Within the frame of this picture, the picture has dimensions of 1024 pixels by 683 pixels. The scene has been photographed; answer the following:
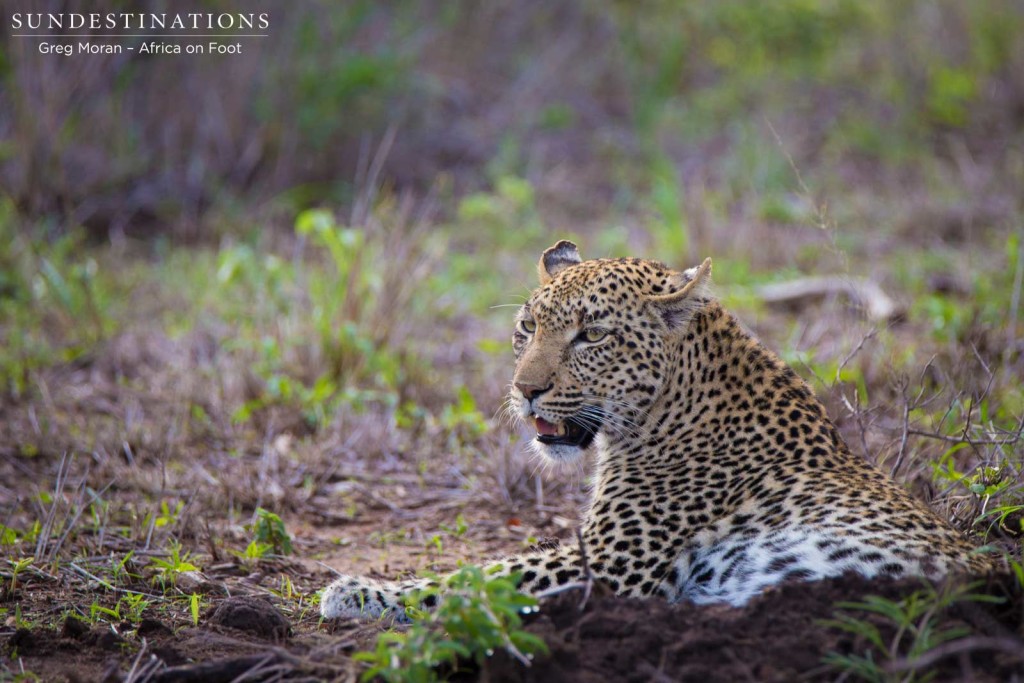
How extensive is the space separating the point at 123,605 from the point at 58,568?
15.7 inches

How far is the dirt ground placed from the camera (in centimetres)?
340

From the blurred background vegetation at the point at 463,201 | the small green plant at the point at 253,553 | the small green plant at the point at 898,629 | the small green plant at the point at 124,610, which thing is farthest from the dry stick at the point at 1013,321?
the small green plant at the point at 124,610

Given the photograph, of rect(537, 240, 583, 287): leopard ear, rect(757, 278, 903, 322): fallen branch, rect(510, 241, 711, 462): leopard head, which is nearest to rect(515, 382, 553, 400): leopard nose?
rect(510, 241, 711, 462): leopard head

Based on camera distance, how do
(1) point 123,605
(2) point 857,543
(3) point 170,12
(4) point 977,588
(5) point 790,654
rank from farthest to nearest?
(3) point 170,12, (1) point 123,605, (2) point 857,543, (4) point 977,588, (5) point 790,654

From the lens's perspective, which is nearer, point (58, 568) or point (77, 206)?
point (58, 568)

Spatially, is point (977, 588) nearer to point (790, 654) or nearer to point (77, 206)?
point (790, 654)

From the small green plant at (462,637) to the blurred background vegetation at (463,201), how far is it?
218 centimetres

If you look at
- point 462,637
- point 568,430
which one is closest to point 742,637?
point 462,637

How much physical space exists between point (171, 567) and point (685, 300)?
2.49m

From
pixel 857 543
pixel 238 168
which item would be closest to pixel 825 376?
pixel 857 543

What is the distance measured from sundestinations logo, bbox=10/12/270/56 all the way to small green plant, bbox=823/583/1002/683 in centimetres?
919

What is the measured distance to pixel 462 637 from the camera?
345cm

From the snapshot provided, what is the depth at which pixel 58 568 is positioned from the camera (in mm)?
4906

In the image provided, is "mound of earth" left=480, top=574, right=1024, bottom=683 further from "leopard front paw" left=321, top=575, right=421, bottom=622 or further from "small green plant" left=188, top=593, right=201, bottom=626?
"small green plant" left=188, top=593, right=201, bottom=626
